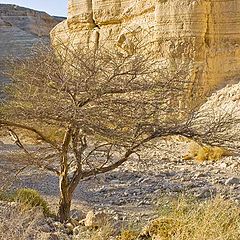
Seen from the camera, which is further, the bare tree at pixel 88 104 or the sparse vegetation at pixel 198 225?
the bare tree at pixel 88 104

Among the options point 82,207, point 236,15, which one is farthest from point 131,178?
point 236,15

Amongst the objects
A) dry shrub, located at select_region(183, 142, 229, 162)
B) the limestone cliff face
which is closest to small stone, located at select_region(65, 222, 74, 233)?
dry shrub, located at select_region(183, 142, 229, 162)

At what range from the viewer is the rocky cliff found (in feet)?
135

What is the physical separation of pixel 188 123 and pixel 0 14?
142 ft

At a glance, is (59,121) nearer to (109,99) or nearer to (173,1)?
(109,99)

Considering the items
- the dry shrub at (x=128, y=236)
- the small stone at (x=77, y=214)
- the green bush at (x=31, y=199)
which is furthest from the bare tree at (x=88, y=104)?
the dry shrub at (x=128, y=236)

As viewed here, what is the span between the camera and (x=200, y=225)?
489 cm

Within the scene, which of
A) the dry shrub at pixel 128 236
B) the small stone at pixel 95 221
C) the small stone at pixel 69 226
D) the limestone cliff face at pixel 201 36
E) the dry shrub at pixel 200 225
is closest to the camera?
the dry shrub at pixel 200 225

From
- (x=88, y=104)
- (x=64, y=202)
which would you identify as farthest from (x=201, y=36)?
(x=88, y=104)

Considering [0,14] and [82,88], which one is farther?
[0,14]

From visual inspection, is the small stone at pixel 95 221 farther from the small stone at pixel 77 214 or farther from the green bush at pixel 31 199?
the green bush at pixel 31 199

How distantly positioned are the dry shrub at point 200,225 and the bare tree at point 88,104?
77.3 inches

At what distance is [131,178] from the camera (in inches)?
540

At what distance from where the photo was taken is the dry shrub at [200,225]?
15.5 feet
